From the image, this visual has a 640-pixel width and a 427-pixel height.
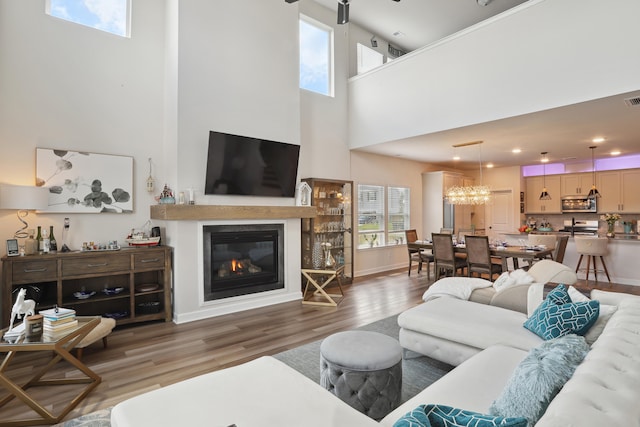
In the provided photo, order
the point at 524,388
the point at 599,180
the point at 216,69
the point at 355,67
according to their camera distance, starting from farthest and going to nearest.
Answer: the point at 599,180, the point at 355,67, the point at 216,69, the point at 524,388

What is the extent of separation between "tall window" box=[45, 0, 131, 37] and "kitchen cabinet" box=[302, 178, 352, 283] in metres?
3.63

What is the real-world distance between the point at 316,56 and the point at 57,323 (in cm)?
617

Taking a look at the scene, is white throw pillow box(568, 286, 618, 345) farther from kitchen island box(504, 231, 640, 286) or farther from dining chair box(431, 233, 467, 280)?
kitchen island box(504, 231, 640, 286)

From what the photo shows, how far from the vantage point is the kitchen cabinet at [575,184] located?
29.3 feet

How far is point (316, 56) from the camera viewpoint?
6926 millimetres

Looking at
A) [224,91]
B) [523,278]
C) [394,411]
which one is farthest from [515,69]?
[394,411]

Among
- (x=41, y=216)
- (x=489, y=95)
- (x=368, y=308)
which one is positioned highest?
(x=489, y=95)

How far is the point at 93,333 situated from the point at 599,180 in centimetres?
1091

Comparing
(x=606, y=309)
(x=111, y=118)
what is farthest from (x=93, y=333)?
(x=606, y=309)

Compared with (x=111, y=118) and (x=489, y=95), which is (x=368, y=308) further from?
(x=111, y=118)

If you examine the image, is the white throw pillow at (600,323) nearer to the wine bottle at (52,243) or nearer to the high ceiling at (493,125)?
the high ceiling at (493,125)

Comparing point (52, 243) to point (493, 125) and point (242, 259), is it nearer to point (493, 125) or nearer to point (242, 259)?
point (242, 259)

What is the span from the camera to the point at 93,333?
3.27 metres

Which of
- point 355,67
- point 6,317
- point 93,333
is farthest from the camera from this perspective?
point 355,67
